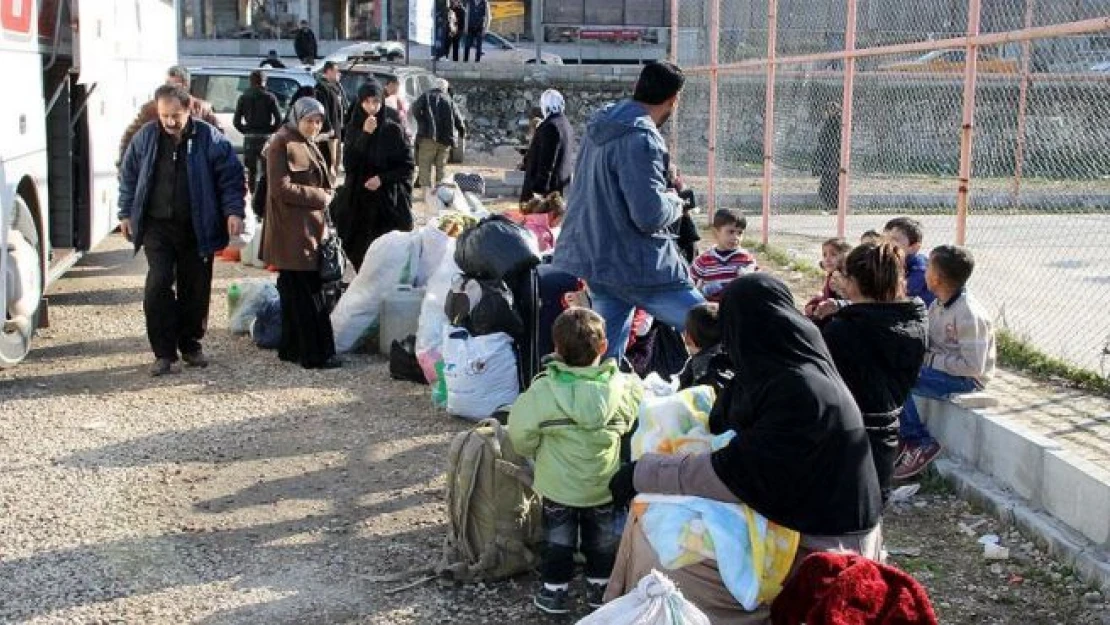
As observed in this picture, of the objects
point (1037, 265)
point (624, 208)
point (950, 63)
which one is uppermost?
point (950, 63)

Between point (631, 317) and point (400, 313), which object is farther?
point (400, 313)

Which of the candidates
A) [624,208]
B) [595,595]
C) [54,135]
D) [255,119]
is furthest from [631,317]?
[255,119]

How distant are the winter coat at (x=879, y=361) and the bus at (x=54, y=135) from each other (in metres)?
5.03

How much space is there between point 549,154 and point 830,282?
14.8 ft

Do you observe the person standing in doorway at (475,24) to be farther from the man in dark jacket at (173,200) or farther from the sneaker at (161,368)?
the sneaker at (161,368)

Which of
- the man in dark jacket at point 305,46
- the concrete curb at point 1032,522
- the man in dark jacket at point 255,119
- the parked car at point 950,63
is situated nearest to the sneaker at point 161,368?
the concrete curb at point 1032,522

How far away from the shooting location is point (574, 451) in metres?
4.60

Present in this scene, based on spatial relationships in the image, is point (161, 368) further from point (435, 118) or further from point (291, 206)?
point (435, 118)

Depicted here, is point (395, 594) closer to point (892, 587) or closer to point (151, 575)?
point (151, 575)

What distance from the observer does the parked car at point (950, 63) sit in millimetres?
8258

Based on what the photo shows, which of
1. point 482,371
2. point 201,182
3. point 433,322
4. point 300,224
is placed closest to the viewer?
point 482,371

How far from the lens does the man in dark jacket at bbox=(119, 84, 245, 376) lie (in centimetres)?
766

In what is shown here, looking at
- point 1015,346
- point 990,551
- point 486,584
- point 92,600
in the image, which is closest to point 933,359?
point 990,551

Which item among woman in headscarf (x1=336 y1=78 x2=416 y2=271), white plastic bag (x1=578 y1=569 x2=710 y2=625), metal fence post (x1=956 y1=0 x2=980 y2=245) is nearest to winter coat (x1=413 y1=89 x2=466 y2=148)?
woman in headscarf (x1=336 y1=78 x2=416 y2=271)
